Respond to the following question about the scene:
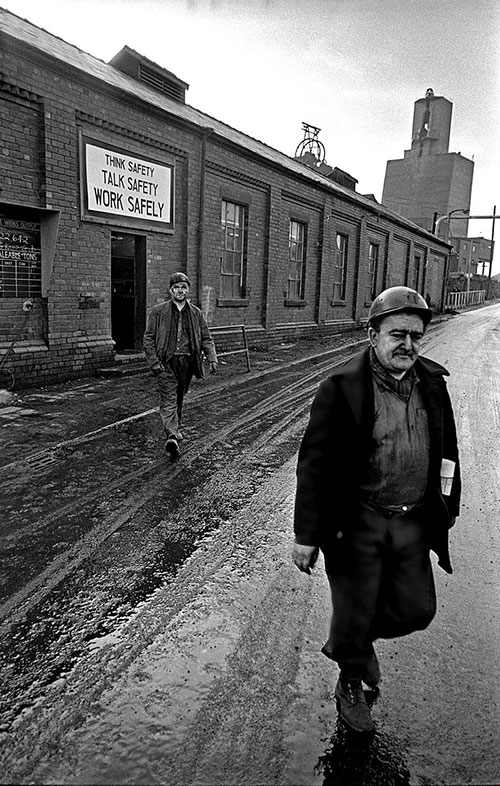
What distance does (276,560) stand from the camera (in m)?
3.95

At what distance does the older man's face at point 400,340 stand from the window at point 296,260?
52.5 ft

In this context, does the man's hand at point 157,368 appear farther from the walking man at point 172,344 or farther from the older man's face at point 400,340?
the older man's face at point 400,340

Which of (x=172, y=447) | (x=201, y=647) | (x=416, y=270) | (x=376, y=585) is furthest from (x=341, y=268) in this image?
(x=376, y=585)

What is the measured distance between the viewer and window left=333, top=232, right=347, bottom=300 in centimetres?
2174

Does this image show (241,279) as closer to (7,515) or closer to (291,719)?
(7,515)

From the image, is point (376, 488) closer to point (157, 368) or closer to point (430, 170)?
point (157, 368)

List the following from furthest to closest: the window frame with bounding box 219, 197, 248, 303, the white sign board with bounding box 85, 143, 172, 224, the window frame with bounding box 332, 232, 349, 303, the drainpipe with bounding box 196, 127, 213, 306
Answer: the window frame with bounding box 332, 232, 349, 303 < the window frame with bounding box 219, 197, 248, 303 < the drainpipe with bounding box 196, 127, 213, 306 < the white sign board with bounding box 85, 143, 172, 224

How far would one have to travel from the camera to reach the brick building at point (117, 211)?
352 inches

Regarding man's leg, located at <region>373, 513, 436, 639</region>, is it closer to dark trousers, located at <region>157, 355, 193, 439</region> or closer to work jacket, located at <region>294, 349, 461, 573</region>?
work jacket, located at <region>294, 349, 461, 573</region>

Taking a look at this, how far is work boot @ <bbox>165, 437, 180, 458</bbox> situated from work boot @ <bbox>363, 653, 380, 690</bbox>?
3.71 metres

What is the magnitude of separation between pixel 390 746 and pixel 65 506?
3.11 metres

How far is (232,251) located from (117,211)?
15.9 feet

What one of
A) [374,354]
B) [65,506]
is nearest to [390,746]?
[374,354]

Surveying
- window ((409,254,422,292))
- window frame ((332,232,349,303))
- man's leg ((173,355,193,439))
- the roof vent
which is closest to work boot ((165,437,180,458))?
man's leg ((173,355,193,439))
